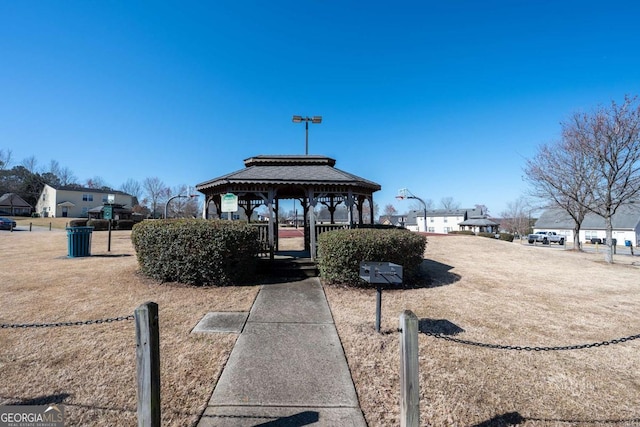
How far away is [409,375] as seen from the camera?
7.78 ft

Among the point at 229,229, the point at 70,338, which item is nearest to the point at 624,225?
the point at 229,229

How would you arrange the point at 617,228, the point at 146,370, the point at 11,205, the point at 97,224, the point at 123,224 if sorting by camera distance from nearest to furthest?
the point at 146,370 → the point at 97,224 → the point at 123,224 → the point at 617,228 → the point at 11,205

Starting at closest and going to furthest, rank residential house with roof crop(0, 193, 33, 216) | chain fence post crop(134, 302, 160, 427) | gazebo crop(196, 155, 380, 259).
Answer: chain fence post crop(134, 302, 160, 427) < gazebo crop(196, 155, 380, 259) < residential house with roof crop(0, 193, 33, 216)

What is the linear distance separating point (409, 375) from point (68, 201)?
6932 centimetres

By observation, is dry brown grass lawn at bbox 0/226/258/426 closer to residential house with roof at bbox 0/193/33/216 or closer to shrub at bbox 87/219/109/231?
shrub at bbox 87/219/109/231

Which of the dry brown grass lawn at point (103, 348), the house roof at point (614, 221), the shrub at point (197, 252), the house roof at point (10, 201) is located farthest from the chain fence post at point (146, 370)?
the house roof at point (10, 201)

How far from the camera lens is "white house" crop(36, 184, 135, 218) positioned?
50266 mm

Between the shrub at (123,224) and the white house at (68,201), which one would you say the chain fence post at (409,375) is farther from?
the white house at (68,201)

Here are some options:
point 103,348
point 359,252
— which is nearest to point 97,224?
point 103,348

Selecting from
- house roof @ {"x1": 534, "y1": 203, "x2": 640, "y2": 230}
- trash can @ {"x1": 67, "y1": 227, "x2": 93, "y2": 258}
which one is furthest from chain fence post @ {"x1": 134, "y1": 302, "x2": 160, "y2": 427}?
house roof @ {"x1": 534, "y1": 203, "x2": 640, "y2": 230}

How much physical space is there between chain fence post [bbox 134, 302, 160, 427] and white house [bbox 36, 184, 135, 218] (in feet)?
195

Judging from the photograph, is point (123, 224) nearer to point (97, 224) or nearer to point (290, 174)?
point (97, 224)

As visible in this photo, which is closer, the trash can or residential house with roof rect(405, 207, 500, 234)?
the trash can

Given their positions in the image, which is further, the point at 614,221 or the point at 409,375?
the point at 614,221
